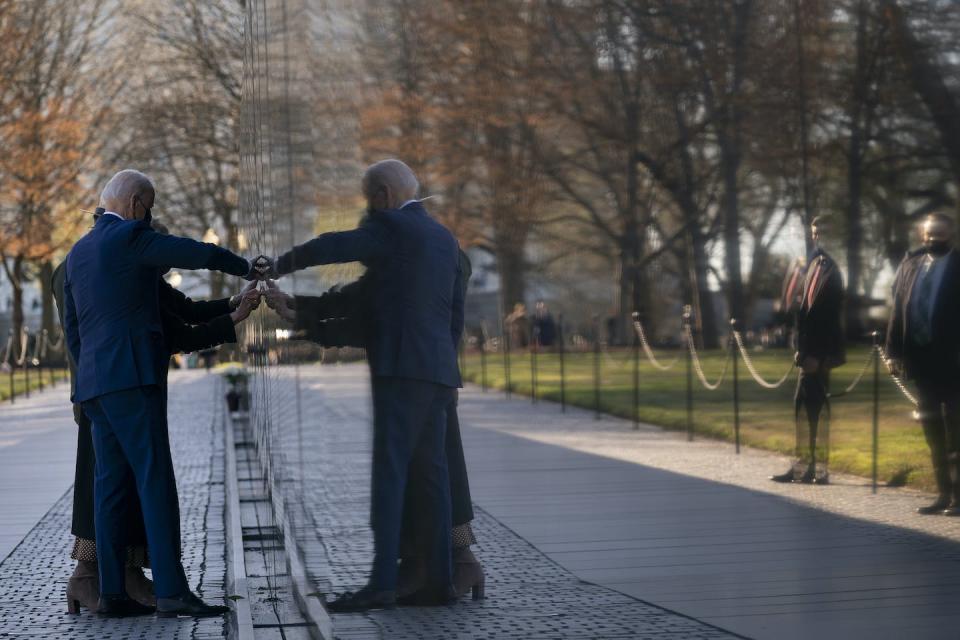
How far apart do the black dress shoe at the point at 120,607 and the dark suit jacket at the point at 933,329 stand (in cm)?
463

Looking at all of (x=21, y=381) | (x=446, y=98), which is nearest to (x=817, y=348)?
(x=446, y=98)

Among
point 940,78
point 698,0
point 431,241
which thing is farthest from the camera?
point 698,0

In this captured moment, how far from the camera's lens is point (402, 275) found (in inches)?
194

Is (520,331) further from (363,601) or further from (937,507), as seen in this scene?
(363,601)

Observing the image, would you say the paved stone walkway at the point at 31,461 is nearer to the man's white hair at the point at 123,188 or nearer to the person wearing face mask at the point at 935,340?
the man's white hair at the point at 123,188

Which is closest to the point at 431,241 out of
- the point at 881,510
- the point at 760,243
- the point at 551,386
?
the point at 881,510

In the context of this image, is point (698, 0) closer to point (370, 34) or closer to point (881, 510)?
point (881, 510)

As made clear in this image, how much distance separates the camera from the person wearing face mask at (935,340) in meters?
9.16

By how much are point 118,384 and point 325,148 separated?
9.18 ft

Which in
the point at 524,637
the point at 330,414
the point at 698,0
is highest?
the point at 698,0

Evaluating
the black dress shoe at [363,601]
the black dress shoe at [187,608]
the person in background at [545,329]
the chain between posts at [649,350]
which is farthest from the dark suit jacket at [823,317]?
the person in background at [545,329]

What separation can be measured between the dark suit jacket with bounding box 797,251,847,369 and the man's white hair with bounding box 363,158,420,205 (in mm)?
7283

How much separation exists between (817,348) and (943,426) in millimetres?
2004

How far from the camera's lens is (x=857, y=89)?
1094 centimetres
